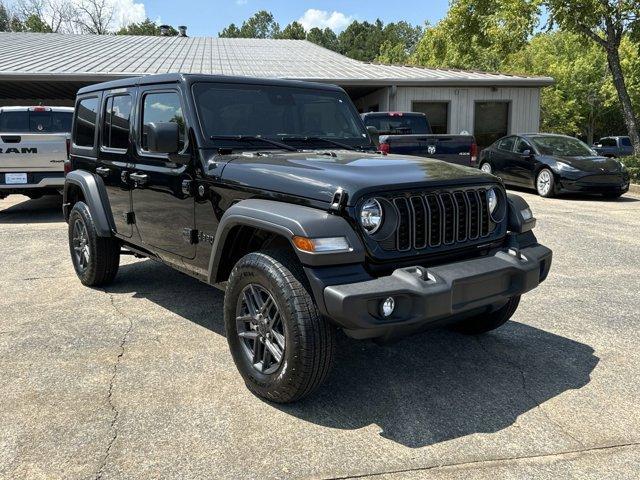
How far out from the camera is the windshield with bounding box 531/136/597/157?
41.7 feet

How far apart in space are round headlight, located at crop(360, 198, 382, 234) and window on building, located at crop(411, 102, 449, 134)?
635 inches

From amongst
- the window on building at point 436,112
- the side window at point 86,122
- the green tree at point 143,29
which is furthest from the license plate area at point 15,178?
the green tree at point 143,29

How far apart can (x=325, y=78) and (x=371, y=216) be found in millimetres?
13983

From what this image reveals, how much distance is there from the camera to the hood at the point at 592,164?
38.8 feet

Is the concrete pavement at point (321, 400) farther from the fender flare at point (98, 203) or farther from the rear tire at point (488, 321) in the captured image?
the fender flare at point (98, 203)

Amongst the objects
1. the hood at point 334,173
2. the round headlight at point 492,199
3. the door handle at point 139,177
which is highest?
the hood at point 334,173

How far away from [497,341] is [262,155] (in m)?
2.18

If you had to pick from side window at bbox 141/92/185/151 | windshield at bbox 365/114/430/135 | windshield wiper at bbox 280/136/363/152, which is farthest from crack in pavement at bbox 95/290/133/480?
windshield at bbox 365/114/430/135

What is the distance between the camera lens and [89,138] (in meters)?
5.41

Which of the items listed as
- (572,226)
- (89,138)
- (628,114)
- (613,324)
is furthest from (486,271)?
(628,114)

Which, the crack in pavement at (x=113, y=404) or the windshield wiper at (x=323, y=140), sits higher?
the windshield wiper at (x=323, y=140)

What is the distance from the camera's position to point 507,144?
1388 cm

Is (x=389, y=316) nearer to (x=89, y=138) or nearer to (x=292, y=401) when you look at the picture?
(x=292, y=401)

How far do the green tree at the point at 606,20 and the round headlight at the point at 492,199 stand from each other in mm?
14049
